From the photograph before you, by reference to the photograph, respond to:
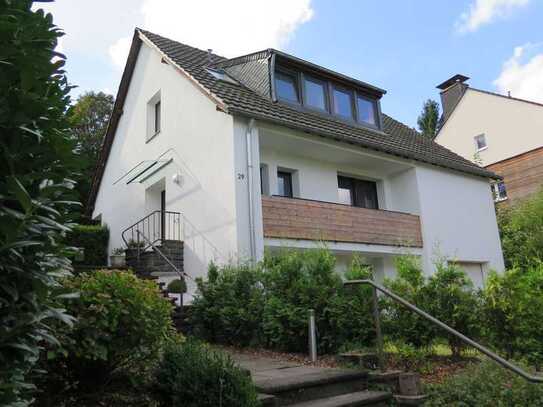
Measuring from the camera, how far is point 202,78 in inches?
484

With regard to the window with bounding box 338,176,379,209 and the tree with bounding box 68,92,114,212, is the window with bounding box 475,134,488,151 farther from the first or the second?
the tree with bounding box 68,92,114,212

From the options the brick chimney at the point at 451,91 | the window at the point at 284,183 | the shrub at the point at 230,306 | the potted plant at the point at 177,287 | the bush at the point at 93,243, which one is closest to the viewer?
the shrub at the point at 230,306

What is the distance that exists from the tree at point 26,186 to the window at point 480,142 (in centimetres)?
2520

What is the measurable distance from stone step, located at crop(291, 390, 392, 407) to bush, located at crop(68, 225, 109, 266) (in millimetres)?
12705

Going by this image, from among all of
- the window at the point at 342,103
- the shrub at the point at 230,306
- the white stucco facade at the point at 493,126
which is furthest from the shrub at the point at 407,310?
the white stucco facade at the point at 493,126

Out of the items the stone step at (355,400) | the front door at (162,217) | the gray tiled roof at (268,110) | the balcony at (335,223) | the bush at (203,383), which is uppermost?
the gray tiled roof at (268,110)

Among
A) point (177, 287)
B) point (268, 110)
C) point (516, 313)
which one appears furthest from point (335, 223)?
point (516, 313)

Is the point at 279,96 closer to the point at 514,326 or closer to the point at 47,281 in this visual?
the point at 514,326

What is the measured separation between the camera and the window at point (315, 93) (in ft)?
46.0

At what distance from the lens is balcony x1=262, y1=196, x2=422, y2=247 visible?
35.5 feet

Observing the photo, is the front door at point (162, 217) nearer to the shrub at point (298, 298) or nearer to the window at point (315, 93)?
the window at point (315, 93)

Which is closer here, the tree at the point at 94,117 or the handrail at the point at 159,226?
the handrail at the point at 159,226

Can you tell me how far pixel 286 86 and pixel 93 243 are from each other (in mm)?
8663

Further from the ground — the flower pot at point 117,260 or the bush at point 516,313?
the flower pot at point 117,260
